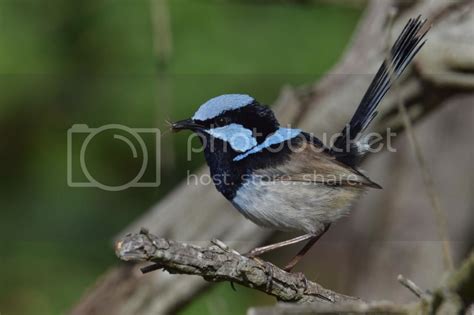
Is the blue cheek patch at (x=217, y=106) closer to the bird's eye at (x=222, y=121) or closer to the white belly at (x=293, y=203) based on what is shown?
the bird's eye at (x=222, y=121)

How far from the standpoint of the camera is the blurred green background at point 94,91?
18.0ft

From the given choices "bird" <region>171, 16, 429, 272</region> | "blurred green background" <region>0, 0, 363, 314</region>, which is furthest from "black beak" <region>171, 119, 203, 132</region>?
"blurred green background" <region>0, 0, 363, 314</region>

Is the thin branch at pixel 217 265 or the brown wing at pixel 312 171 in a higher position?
the brown wing at pixel 312 171

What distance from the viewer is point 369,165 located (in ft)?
19.1

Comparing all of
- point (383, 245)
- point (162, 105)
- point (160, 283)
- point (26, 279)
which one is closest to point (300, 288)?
point (160, 283)

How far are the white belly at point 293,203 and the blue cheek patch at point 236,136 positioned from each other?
19 cm

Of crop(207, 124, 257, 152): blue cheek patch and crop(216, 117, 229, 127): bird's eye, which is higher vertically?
crop(216, 117, 229, 127): bird's eye

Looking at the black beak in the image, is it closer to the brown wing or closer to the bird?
the bird

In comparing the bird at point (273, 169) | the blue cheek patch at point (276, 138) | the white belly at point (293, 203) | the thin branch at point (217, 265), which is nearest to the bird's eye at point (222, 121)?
the bird at point (273, 169)

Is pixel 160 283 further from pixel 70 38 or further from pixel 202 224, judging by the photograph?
pixel 70 38

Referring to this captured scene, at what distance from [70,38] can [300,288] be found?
141 inches

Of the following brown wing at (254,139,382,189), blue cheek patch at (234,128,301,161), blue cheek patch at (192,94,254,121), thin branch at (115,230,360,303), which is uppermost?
blue cheek patch at (192,94,254,121)

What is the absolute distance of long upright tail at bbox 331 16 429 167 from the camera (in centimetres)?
346

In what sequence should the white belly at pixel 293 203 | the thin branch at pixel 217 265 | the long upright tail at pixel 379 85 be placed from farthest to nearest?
the long upright tail at pixel 379 85 → the white belly at pixel 293 203 → the thin branch at pixel 217 265
